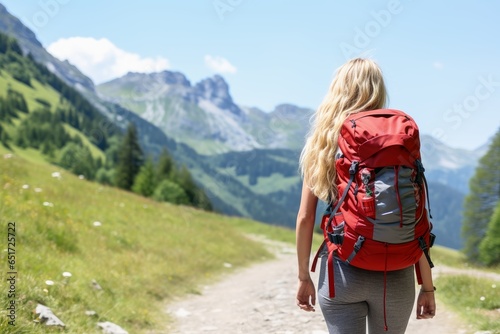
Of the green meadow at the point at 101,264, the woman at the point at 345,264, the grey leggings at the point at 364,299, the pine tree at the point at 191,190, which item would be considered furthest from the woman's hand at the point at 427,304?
the pine tree at the point at 191,190

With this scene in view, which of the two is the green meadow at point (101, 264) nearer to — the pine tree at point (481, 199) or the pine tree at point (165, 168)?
the pine tree at point (481, 199)

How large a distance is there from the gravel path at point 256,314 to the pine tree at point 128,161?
62981 mm

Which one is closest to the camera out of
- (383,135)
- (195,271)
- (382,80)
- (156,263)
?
(383,135)

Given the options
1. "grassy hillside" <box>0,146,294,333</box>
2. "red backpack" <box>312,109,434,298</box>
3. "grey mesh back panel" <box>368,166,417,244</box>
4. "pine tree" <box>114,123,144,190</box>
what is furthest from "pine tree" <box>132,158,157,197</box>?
"grey mesh back panel" <box>368,166,417,244</box>

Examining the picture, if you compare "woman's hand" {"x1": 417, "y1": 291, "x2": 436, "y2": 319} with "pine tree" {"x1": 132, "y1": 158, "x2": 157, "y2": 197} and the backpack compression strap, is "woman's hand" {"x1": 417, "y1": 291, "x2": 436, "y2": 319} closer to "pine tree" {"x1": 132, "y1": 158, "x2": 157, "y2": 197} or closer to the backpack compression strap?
the backpack compression strap

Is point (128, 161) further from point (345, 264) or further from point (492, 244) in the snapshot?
point (345, 264)

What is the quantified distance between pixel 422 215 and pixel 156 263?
11.4 metres

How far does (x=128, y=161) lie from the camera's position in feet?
248

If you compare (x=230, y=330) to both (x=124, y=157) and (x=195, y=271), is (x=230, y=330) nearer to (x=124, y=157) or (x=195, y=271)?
(x=195, y=271)

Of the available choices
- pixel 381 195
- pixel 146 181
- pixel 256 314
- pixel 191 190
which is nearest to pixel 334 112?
pixel 381 195

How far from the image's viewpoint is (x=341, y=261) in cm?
333

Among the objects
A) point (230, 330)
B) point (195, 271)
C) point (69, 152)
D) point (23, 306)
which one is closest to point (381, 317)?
point (23, 306)

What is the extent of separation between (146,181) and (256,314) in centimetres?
6273

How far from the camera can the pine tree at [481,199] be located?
153 ft
